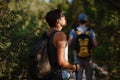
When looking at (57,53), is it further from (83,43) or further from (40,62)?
(83,43)

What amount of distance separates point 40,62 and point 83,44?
346 cm

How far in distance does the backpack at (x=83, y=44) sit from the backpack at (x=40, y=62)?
335 centimetres

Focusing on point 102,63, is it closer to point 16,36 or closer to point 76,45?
point 76,45

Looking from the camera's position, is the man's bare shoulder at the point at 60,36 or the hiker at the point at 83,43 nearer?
the man's bare shoulder at the point at 60,36

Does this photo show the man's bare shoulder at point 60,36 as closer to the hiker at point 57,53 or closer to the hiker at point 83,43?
the hiker at point 57,53

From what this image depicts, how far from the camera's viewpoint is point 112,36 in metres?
9.15

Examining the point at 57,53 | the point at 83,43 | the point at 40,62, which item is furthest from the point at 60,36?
the point at 83,43

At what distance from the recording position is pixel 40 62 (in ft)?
17.4

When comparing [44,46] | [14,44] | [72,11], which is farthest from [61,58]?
[72,11]

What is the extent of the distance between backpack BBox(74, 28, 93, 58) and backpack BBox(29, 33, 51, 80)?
3.35 meters

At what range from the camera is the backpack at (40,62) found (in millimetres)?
5297

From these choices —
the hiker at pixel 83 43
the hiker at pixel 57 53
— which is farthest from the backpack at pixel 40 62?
the hiker at pixel 83 43

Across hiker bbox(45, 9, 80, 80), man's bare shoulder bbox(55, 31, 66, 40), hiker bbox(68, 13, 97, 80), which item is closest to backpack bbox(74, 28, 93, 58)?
hiker bbox(68, 13, 97, 80)

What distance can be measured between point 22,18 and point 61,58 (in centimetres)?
277
